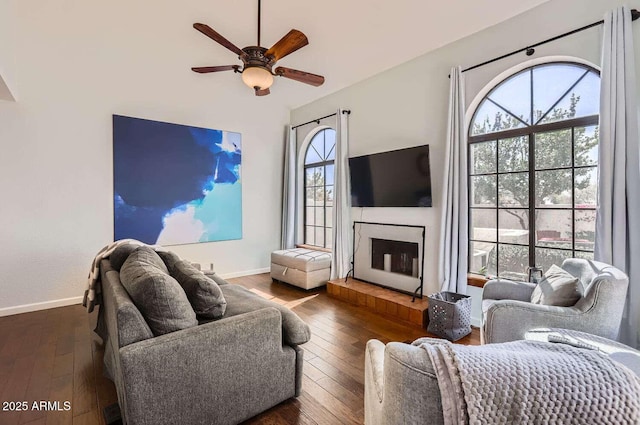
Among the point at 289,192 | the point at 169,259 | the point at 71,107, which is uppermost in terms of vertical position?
the point at 71,107

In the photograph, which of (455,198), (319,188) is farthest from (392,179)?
(319,188)

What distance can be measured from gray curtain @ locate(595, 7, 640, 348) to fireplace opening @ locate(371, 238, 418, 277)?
174 cm

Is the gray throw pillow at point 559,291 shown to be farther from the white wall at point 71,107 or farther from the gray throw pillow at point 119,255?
the white wall at point 71,107

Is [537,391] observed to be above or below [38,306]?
above

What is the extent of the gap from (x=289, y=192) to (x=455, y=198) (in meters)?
3.03

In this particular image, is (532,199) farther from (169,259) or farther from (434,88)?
(169,259)

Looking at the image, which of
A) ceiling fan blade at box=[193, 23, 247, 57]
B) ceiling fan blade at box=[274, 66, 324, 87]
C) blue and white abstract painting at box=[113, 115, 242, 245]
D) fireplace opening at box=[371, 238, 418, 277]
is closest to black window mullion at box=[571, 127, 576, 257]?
fireplace opening at box=[371, 238, 418, 277]

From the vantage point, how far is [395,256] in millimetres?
3867

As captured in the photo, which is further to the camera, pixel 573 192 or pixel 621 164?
pixel 573 192

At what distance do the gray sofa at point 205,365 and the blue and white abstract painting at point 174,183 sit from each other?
2469 mm

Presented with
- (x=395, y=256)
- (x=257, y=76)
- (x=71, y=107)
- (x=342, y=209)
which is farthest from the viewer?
(x=342, y=209)

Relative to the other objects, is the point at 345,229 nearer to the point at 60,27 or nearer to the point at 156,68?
the point at 156,68

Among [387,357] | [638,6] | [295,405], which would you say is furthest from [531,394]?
[638,6]

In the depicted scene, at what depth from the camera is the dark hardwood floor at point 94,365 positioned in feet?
6.10
